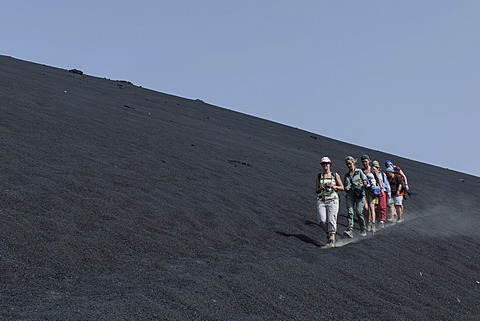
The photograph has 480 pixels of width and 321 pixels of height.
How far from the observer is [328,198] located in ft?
40.0

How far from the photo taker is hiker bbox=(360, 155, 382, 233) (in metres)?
14.0

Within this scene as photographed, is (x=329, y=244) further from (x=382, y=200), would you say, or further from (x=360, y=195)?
(x=382, y=200)

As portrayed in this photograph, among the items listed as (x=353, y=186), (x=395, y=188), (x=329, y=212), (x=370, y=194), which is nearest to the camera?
(x=329, y=212)

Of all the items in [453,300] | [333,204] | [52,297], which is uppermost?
[333,204]

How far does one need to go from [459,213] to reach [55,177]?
15.1 m

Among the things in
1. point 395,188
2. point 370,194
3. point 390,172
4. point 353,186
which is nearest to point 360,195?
point 353,186

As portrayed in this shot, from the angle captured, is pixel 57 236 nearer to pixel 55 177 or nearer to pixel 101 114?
pixel 55 177

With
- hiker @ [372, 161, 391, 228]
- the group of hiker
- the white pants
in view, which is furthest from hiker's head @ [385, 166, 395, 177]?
the white pants

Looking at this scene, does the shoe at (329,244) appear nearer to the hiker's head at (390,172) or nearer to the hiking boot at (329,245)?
the hiking boot at (329,245)

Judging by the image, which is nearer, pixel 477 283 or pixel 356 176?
pixel 477 283

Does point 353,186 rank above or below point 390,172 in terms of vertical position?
below

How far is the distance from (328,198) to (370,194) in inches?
98.9

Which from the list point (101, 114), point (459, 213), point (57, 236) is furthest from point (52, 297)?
point (459, 213)

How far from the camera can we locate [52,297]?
7176 millimetres
